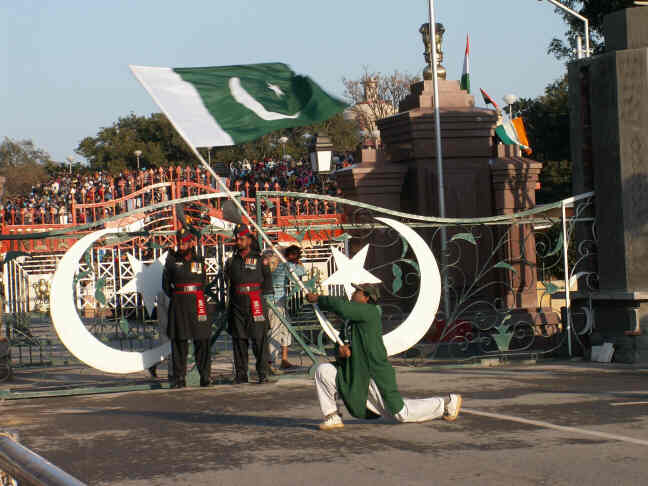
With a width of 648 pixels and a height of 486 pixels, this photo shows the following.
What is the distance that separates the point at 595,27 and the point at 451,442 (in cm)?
2440

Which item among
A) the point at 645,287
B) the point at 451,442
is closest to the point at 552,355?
the point at 645,287

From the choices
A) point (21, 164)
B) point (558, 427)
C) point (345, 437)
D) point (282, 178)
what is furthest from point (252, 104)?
point (21, 164)

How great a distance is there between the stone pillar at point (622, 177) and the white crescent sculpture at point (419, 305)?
2316 mm

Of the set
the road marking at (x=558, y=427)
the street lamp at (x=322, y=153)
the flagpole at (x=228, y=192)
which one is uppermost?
the street lamp at (x=322, y=153)

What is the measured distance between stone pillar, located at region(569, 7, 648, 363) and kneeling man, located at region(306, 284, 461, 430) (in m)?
4.91

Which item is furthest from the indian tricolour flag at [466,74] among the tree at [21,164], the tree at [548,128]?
the tree at [21,164]

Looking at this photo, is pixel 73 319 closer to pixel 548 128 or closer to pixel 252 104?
pixel 252 104

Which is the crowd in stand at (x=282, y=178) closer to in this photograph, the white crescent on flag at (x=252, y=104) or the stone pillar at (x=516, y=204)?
the stone pillar at (x=516, y=204)

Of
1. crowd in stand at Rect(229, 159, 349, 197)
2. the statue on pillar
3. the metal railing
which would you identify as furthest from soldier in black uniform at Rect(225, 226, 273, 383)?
crowd in stand at Rect(229, 159, 349, 197)

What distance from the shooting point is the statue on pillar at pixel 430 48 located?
16922 millimetres

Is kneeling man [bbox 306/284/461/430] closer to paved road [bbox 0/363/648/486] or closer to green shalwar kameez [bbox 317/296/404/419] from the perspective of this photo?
green shalwar kameez [bbox 317/296/404/419]

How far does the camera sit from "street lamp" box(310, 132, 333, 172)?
20.2 metres

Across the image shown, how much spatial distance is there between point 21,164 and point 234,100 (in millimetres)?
90143

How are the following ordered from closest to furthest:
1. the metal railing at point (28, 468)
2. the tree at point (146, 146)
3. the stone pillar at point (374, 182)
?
the metal railing at point (28, 468)
the stone pillar at point (374, 182)
the tree at point (146, 146)
